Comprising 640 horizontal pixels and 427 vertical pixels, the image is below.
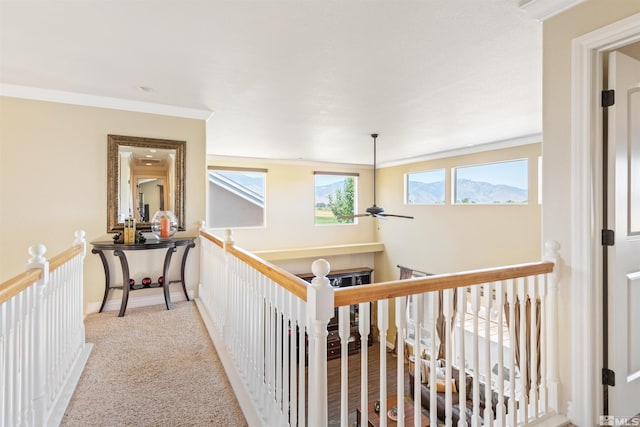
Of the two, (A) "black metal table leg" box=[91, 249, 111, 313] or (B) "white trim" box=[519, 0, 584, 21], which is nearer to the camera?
(B) "white trim" box=[519, 0, 584, 21]

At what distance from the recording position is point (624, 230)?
5.73ft

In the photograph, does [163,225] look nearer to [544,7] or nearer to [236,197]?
[544,7]

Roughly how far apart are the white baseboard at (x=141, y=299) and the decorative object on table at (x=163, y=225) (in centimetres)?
70

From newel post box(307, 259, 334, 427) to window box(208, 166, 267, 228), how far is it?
6.18 m

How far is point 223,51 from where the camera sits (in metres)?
2.29

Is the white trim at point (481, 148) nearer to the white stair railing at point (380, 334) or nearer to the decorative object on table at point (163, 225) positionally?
the white stair railing at point (380, 334)

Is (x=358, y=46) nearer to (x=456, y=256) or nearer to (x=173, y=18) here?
(x=173, y=18)

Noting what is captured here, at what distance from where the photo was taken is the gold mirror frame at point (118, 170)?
3.38 m

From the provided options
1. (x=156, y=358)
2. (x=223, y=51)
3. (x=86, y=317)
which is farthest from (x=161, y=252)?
(x=223, y=51)

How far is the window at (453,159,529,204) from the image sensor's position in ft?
17.6

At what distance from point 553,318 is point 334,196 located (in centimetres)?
670

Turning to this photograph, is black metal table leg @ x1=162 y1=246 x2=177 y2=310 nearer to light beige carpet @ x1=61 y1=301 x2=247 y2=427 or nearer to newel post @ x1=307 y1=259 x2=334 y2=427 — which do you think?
light beige carpet @ x1=61 y1=301 x2=247 y2=427

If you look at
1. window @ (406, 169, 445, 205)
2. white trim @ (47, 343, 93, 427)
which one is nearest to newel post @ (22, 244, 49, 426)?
white trim @ (47, 343, 93, 427)

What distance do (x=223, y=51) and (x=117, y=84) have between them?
1.28 meters
